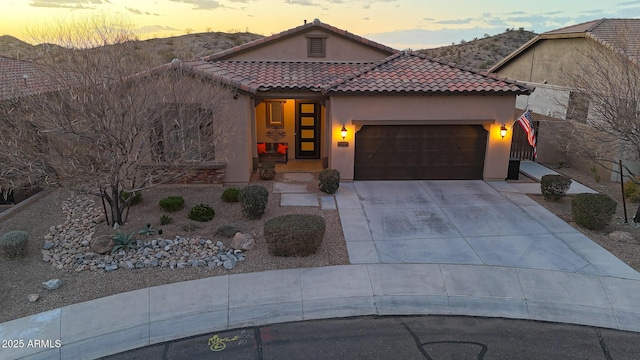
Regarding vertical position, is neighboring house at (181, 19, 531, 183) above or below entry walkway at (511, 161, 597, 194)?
above

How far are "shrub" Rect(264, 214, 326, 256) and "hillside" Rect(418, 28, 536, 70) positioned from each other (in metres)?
34.5

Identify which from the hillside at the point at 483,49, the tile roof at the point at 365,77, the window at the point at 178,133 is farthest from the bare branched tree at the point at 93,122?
the hillside at the point at 483,49

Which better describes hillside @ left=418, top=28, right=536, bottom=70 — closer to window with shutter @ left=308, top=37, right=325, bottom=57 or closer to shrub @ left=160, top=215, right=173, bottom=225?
window with shutter @ left=308, top=37, right=325, bottom=57

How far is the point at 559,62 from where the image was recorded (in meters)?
21.0

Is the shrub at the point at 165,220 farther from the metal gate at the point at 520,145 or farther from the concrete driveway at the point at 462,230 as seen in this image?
the metal gate at the point at 520,145

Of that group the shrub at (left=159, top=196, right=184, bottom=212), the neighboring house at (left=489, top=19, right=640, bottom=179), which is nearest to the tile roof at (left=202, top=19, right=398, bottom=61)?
the shrub at (left=159, top=196, right=184, bottom=212)

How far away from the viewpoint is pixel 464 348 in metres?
7.77

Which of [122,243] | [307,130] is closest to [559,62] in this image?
[307,130]

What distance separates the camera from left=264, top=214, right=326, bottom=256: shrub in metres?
10.0

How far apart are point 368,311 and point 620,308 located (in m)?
5.00

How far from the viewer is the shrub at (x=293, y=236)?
32.9 ft

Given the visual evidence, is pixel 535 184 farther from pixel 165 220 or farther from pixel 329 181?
pixel 165 220

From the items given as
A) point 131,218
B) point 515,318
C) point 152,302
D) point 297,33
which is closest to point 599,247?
point 515,318

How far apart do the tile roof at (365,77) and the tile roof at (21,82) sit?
4.10 meters
